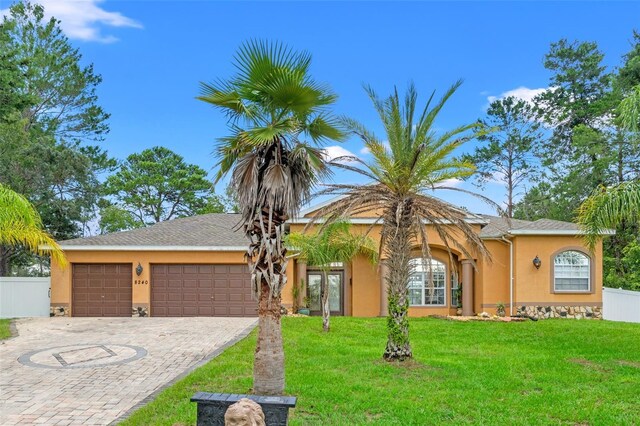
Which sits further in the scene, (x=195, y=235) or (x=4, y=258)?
(x=4, y=258)

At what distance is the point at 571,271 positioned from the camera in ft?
61.0

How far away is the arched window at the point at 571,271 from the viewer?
1855 cm

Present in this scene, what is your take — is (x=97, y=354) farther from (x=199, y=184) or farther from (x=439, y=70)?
(x=199, y=184)

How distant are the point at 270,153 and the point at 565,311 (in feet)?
50.8

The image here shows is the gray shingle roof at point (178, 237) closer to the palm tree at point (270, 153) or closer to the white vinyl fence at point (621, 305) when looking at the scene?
the palm tree at point (270, 153)

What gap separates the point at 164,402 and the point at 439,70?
15.1 metres

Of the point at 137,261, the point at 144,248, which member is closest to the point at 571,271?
the point at 144,248

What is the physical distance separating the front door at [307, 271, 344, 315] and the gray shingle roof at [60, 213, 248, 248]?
308 cm

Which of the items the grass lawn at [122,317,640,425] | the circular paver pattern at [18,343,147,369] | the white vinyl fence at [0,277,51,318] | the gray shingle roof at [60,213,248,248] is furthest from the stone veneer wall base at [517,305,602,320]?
the white vinyl fence at [0,277,51,318]

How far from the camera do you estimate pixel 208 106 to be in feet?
25.3

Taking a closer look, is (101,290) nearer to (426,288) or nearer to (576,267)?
(426,288)

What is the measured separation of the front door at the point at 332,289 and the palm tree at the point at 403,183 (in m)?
9.93

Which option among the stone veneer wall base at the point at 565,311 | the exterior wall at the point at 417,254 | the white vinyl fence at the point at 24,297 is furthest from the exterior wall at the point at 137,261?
the stone veneer wall base at the point at 565,311

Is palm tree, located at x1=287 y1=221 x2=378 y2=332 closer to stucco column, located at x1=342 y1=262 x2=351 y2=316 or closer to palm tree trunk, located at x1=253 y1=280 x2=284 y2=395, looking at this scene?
stucco column, located at x1=342 y1=262 x2=351 y2=316
